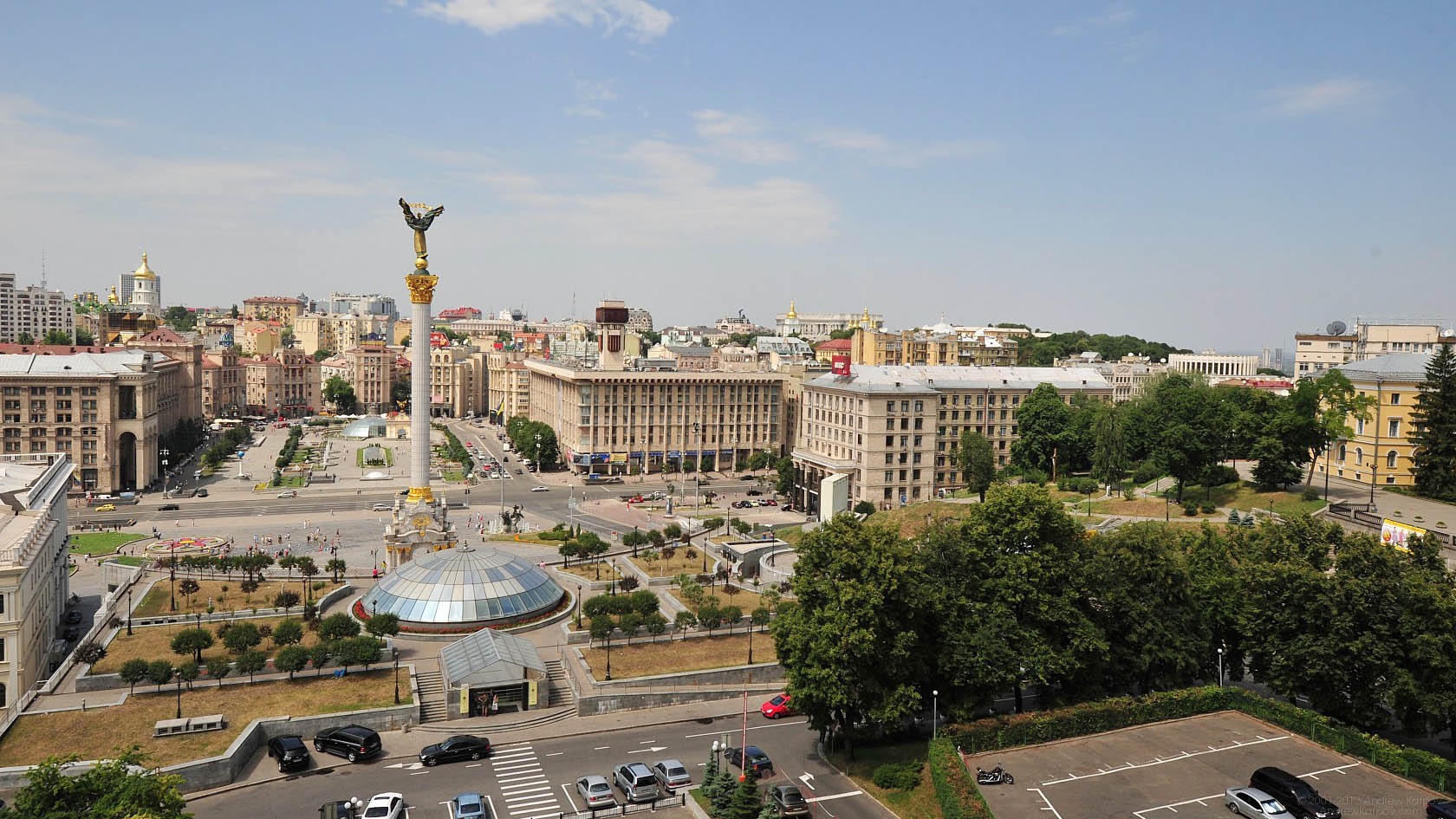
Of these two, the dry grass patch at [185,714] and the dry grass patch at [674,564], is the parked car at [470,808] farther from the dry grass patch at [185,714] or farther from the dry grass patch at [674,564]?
the dry grass patch at [674,564]

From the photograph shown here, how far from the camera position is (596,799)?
3666 cm

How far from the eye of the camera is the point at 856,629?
38.1 meters

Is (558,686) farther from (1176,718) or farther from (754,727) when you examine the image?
(1176,718)

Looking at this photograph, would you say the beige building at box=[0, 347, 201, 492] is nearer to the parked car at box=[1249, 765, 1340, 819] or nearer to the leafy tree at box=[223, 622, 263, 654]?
the leafy tree at box=[223, 622, 263, 654]

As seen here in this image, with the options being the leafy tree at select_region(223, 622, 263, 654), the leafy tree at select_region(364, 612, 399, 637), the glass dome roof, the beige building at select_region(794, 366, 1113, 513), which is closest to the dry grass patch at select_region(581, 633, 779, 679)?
the glass dome roof

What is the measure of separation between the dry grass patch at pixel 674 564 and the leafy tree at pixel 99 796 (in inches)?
1773

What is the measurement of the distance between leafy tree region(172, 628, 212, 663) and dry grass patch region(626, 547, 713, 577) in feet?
95.7

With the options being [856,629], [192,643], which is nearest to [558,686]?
[192,643]

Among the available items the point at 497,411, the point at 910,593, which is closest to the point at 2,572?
the point at 910,593

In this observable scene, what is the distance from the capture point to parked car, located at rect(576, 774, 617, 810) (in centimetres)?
3662

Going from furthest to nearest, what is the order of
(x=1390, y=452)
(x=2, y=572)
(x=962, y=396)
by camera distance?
(x=962, y=396) → (x=1390, y=452) → (x=2, y=572)

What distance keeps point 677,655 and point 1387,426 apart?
186 ft

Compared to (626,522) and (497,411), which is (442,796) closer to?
(626,522)

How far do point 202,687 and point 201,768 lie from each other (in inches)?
403
